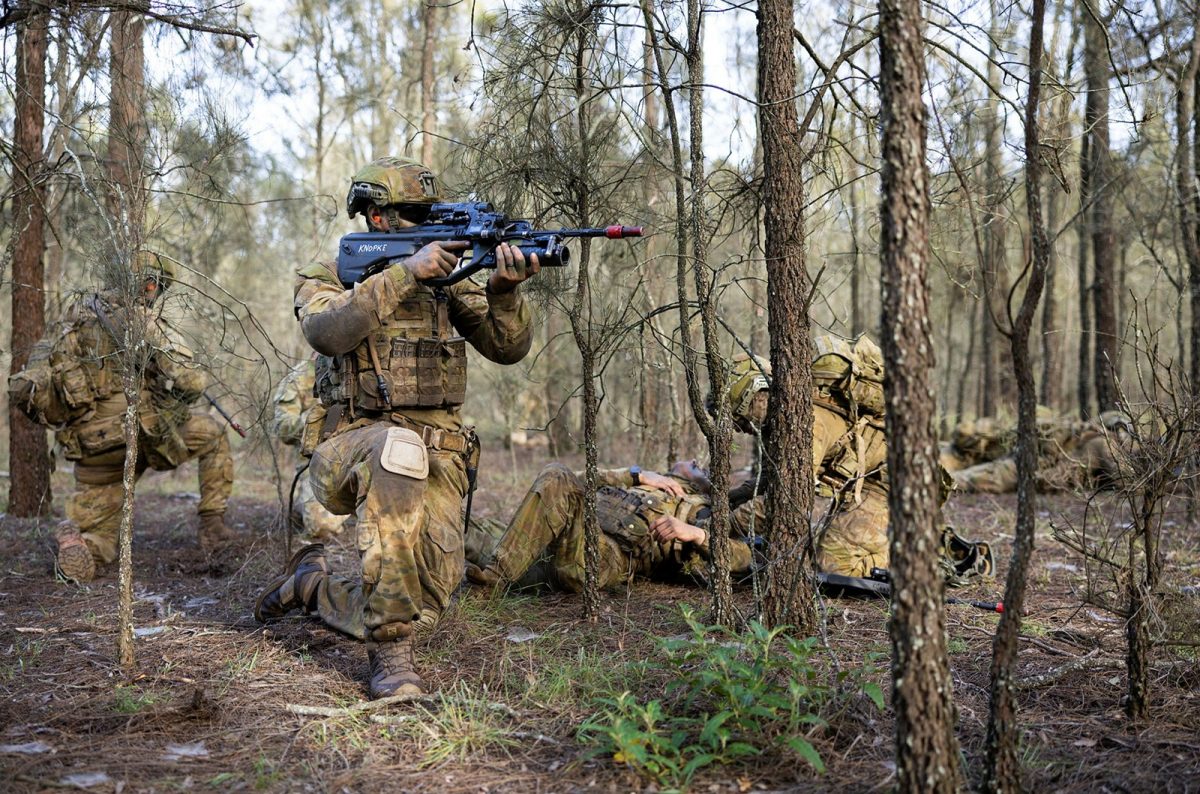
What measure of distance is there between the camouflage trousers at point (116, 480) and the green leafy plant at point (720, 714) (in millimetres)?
4578

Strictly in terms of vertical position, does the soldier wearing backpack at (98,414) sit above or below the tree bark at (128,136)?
below

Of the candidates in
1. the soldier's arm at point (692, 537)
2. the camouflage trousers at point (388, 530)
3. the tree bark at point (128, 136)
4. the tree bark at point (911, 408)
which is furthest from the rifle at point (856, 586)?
the tree bark at point (128, 136)

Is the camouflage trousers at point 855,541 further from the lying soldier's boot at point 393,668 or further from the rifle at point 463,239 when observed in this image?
the lying soldier's boot at point 393,668

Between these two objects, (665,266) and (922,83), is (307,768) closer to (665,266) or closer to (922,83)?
(922,83)

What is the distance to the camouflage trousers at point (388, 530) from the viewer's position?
3.68m

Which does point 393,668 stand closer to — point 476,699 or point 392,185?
point 476,699

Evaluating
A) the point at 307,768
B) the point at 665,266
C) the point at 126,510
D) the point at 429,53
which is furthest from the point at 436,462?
the point at 429,53

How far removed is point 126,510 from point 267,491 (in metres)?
6.84

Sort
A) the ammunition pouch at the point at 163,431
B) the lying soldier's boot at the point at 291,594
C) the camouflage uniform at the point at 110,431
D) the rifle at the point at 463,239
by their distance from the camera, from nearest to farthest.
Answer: the rifle at the point at 463,239
the lying soldier's boot at the point at 291,594
the camouflage uniform at the point at 110,431
the ammunition pouch at the point at 163,431

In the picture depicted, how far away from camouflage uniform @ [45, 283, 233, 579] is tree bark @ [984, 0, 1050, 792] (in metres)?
5.11

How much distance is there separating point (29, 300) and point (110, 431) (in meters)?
1.94

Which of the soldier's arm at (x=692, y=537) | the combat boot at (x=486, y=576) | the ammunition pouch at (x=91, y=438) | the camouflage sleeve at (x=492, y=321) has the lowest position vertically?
the combat boot at (x=486, y=576)

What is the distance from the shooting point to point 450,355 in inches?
168

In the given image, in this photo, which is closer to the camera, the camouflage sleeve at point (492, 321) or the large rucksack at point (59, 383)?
the camouflage sleeve at point (492, 321)
